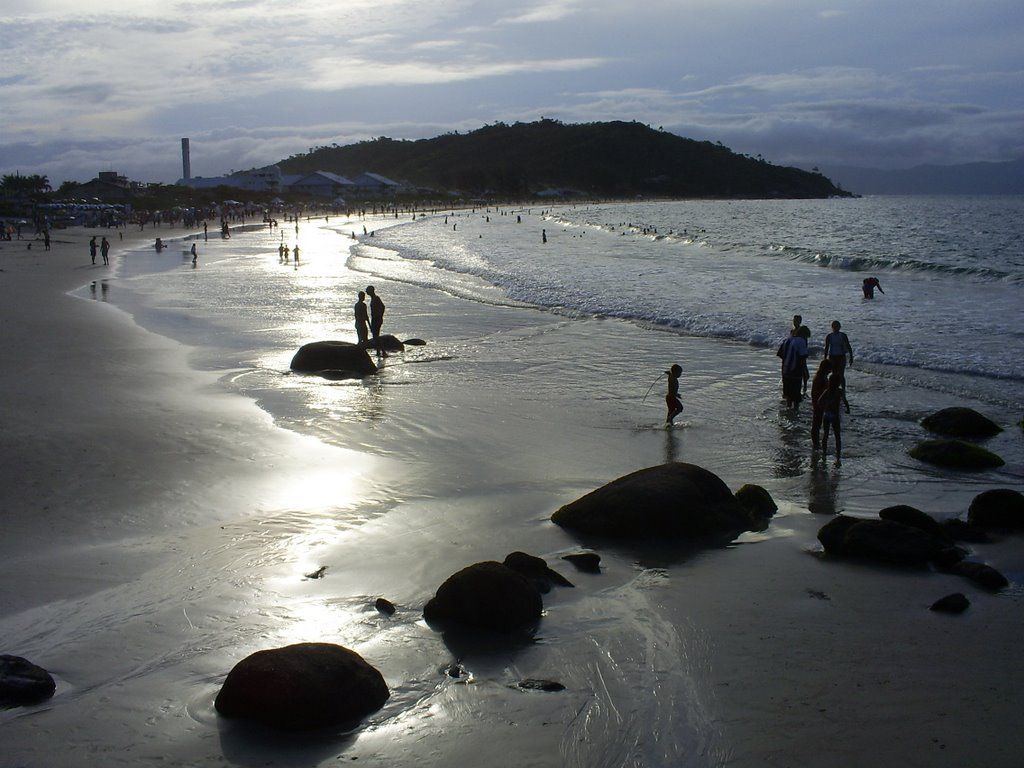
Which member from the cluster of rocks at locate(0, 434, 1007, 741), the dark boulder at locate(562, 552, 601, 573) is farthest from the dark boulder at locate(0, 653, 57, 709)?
the dark boulder at locate(562, 552, 601, 573)

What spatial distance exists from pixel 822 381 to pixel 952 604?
5983 mm

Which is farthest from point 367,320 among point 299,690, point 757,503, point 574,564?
point 299,690

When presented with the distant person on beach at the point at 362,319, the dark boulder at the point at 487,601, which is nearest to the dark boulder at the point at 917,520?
the dark boulder at the point at 487,601

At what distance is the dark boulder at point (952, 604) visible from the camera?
22.8 ft

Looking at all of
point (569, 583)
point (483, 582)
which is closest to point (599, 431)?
point (569, 583)

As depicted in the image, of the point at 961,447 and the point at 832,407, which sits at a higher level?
the point at 832,407

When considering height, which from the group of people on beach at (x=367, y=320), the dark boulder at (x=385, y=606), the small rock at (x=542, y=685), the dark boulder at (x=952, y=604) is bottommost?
the small rock at (x=542, y=685)

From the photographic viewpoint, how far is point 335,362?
17.1m

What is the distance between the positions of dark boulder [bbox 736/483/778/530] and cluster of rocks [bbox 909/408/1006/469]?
3168mm

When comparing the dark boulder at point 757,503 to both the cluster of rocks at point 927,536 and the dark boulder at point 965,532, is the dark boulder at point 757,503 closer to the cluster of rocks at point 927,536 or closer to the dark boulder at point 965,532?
the cluster of rocks at point 927,536

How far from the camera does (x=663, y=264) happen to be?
4531 centimetres

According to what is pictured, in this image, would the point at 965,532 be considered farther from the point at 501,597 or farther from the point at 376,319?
the point at 376,319

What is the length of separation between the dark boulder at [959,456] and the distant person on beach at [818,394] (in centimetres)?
127

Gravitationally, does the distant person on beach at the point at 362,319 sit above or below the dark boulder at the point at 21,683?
above
